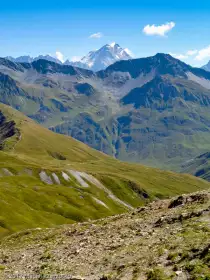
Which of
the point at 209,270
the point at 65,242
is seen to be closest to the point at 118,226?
the point at 65,242

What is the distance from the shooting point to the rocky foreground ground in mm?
24734

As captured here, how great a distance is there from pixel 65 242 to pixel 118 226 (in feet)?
19.2

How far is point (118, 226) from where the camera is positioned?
39.1m

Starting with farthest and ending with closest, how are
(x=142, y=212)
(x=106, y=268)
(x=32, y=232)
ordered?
(x=32, y=232), (x=142, y=212), (x=106, y=268)

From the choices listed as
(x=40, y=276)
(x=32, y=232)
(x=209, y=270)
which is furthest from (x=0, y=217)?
(x=209, y=270)

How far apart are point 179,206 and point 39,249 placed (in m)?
15.8

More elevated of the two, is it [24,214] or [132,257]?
[132,257]

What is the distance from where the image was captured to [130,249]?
2967 cm

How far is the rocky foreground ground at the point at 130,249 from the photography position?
24734 mm

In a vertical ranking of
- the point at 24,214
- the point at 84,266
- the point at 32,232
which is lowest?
the point at 24,214

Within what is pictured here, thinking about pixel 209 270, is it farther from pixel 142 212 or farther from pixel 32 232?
pixel 32 232

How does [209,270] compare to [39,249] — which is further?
[39,249]

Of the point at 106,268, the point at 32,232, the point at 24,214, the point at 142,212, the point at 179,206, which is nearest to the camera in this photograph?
the point at 106,268

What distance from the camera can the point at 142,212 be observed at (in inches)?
1741
